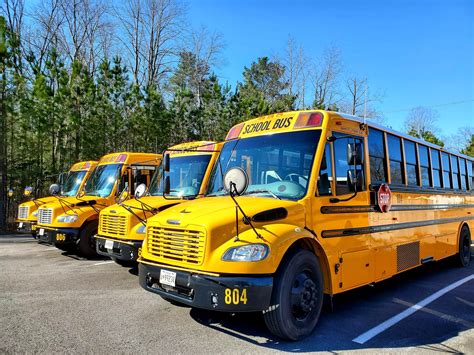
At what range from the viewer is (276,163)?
504cm

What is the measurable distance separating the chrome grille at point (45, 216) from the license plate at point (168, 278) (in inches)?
245

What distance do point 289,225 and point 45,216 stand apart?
24.8 ft

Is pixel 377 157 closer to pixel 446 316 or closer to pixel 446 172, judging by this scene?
pixel 446 316

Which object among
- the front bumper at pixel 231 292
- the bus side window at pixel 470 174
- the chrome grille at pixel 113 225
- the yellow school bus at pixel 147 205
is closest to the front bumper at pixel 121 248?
the yellow school bus at pixel 147 205

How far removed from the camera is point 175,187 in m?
8.30

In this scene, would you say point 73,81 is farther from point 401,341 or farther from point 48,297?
point 401,341

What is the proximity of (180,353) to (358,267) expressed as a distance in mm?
2620

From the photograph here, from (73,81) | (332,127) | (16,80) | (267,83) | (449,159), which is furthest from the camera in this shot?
(267,83)

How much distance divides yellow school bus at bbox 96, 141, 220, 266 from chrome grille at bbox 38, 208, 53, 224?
2139mm

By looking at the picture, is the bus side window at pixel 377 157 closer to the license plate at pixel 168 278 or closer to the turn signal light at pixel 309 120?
the turn signal light at pixel 309 120

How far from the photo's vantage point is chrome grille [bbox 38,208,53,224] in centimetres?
951

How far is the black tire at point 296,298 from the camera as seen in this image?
403cm

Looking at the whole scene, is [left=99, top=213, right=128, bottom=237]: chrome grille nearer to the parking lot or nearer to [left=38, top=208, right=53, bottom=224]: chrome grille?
the parking lot

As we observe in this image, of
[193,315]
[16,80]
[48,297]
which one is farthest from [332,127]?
[16,80]
